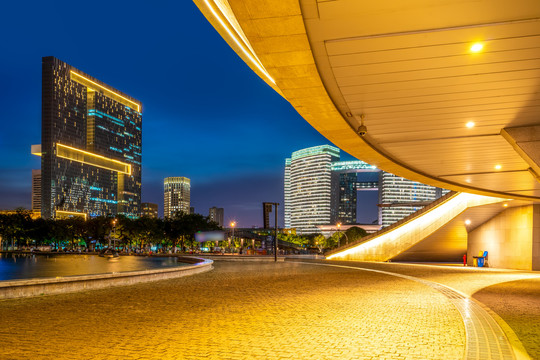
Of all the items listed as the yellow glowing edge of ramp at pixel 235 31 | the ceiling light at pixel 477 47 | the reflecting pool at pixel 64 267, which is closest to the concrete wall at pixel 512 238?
the reflecting pool at pixel 64 267

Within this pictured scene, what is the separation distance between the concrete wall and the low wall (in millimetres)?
21404

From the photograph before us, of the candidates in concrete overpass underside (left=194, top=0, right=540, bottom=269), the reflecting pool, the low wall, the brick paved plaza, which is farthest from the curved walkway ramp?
the low wall

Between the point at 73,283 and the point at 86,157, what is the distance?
177 meters

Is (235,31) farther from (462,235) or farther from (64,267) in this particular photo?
(462,235)

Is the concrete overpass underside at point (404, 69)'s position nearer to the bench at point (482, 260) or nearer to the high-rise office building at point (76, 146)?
the bench at point (482, 260)

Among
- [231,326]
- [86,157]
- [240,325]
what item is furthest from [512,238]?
[86,157]

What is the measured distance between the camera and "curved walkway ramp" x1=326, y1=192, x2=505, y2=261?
A: 3168 cm

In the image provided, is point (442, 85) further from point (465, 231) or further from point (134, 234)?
point (134, 234)

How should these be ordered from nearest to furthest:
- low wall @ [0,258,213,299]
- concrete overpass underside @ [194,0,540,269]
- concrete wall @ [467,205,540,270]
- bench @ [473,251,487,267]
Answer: concrete overpass underside @ [194,0,540,269], low wall @ [0,258,213,299], concrete wall @ [467,205,540,270], bench @ [473,251,487,267]

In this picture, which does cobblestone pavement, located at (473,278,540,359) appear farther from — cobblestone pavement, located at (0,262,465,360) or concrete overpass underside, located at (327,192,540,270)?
concrete overpass underside, located at (327,192,540,270)

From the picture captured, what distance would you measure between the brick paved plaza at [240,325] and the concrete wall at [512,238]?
1599 cm

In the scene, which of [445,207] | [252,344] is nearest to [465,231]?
[445,207]

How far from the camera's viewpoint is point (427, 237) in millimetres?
34656

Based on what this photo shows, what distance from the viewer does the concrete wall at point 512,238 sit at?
27.4 meters
